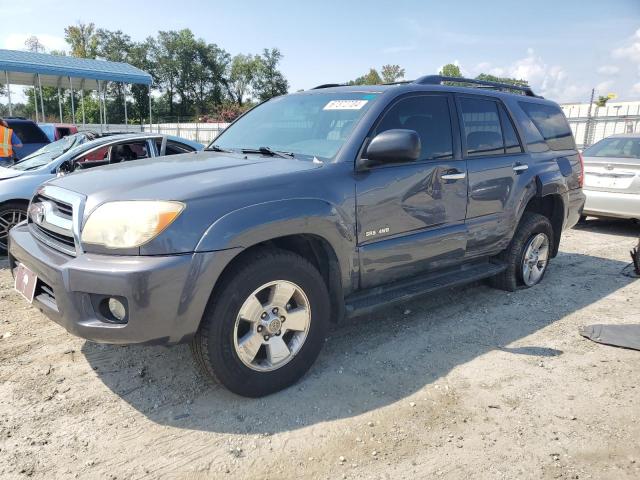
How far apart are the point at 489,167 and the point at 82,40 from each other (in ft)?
211

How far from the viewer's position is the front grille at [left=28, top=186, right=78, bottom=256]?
2.75m

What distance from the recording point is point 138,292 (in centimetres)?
238

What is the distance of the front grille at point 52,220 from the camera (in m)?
2.75

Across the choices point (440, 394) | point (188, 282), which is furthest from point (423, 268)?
point (188, 282)

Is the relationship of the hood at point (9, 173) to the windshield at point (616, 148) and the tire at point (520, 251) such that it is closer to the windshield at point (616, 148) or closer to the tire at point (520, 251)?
the tire at point (520, 251)

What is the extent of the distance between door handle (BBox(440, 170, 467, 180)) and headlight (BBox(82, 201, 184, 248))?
2084 millimetres

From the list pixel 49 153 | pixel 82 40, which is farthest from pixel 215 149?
pixel 82 40

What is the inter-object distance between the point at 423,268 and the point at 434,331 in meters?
0.58

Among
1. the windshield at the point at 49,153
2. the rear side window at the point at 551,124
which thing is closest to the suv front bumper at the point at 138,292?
the rear side window at the point at 551,124

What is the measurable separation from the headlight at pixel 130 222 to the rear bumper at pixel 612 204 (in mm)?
7291

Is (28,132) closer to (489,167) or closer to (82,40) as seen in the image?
(489,167)

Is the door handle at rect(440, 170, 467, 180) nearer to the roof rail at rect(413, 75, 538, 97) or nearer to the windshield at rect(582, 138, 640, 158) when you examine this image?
the roof rail at rect(413, 75, 538, 97)

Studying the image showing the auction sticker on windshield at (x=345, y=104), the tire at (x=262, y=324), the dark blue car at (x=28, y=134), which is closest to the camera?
the tire at (x=262, y=324)

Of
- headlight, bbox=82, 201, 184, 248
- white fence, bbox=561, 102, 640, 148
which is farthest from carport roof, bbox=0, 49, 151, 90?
headlight, bbox=82, 201, 184, 248
